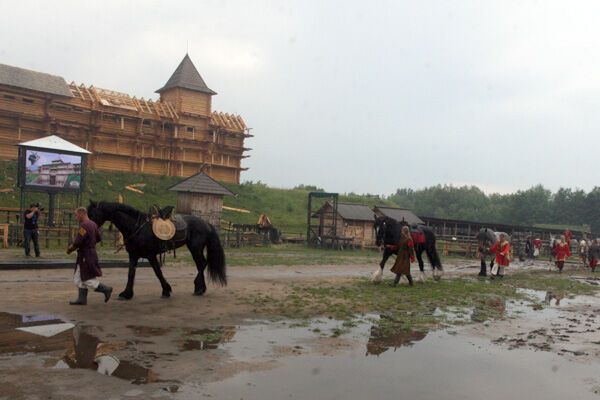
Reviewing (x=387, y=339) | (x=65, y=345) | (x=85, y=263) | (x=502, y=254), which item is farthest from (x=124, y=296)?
(x=502, y=254)

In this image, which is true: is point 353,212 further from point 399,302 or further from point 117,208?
point 117,208

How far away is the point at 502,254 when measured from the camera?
18438mm

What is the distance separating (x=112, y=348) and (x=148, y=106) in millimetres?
42936

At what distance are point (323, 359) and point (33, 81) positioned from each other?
139 feet

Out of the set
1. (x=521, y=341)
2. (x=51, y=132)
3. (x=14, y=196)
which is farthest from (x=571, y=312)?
(x=51, y=132)

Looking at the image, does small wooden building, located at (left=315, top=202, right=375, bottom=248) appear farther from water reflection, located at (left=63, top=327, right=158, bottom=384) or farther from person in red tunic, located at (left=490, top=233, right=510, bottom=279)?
water reflection, located at (left=63, top=327, right=158, bottom=384)

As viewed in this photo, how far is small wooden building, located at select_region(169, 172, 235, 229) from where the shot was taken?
100ft

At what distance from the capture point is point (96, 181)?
39438mm

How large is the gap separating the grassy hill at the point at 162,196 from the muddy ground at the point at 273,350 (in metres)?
26.5

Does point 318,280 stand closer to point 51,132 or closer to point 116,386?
point 116,386

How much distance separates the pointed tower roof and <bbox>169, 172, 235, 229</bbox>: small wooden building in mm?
19075

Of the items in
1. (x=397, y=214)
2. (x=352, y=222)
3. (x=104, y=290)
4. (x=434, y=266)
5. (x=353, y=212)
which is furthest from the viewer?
(x=397, y=214)

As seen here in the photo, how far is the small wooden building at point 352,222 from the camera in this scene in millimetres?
36312

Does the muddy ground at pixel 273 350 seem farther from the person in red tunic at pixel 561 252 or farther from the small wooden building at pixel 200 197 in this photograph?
the small wooden building at pixel 200 197
